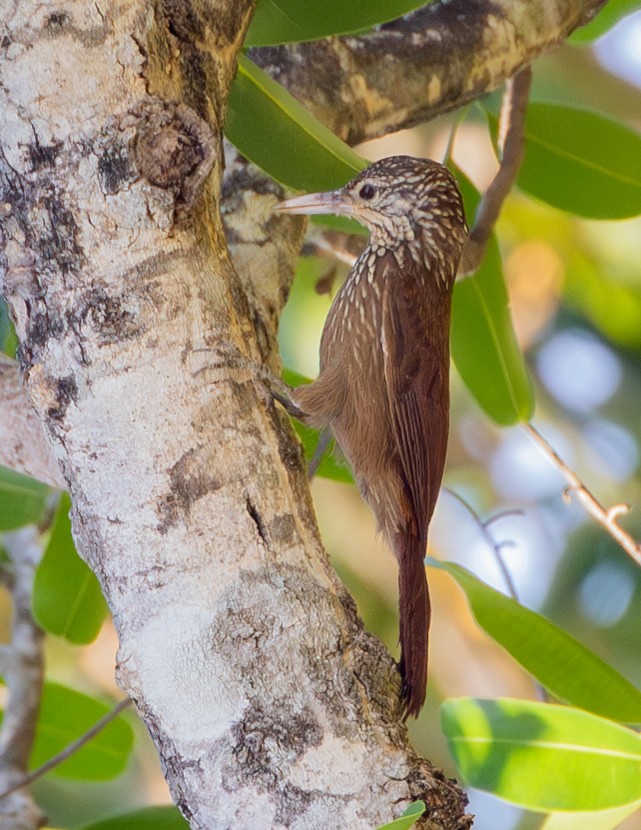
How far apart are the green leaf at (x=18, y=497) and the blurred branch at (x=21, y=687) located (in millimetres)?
353

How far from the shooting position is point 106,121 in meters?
1.18

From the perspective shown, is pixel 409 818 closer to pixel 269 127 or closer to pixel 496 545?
pixel 269 127

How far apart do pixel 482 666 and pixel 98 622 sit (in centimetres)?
164

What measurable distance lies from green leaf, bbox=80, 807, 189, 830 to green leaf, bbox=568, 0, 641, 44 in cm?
188

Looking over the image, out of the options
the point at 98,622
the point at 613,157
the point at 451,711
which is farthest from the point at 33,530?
the point at 613,157

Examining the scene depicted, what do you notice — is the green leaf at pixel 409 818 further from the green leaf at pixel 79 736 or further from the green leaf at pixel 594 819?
the green leaf at pixel 79 736

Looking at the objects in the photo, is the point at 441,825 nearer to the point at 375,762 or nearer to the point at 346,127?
the point at 375,762

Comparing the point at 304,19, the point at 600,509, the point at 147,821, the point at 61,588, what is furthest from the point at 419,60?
the point at 147,821

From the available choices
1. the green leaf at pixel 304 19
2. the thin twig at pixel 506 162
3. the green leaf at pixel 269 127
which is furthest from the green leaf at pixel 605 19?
the green leaf at pixel 269 127

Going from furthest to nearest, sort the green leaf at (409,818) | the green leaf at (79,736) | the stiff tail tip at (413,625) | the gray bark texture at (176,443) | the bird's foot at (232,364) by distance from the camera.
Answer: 1. the green leaf at (79,736)
2. the stiff tail tip at (413,625)
3. the bird's foot at (232,364)
4. the gray bark texture at (176,443)
5. the green leaf at (409,818)

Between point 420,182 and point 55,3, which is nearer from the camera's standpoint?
point 55,3

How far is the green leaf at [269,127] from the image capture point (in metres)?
1.61

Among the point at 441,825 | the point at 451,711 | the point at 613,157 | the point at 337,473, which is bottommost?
the point at 441,825

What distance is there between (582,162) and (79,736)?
1.66m
